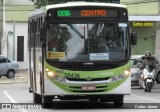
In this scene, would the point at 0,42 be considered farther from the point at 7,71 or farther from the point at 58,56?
the point at 58,56

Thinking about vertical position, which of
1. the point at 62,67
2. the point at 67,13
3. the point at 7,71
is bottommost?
the point at 7,71

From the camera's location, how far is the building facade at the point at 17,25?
68.9 m

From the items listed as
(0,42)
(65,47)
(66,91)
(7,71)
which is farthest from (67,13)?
(0,42)

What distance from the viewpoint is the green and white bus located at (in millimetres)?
18047

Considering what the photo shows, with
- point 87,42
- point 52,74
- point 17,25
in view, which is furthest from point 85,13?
point 17,25

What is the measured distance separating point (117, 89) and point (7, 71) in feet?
106

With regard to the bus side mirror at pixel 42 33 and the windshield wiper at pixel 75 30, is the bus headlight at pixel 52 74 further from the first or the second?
the windshield wiper at pixel 75 30

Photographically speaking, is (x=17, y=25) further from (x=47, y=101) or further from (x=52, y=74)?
(x=52, y=74)

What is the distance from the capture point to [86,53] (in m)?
18.2

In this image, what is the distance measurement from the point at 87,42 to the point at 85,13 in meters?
0.92

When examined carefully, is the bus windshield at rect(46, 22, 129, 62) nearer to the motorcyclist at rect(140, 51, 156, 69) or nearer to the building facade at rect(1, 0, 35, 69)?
the motorcyclist at rect(140, 51, 156, 69)

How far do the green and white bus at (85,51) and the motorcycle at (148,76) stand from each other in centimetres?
1098

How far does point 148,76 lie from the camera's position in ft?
97.0

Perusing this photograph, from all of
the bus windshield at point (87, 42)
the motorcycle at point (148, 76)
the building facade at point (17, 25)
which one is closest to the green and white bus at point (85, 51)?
the bus windshield at point (87, 42)
